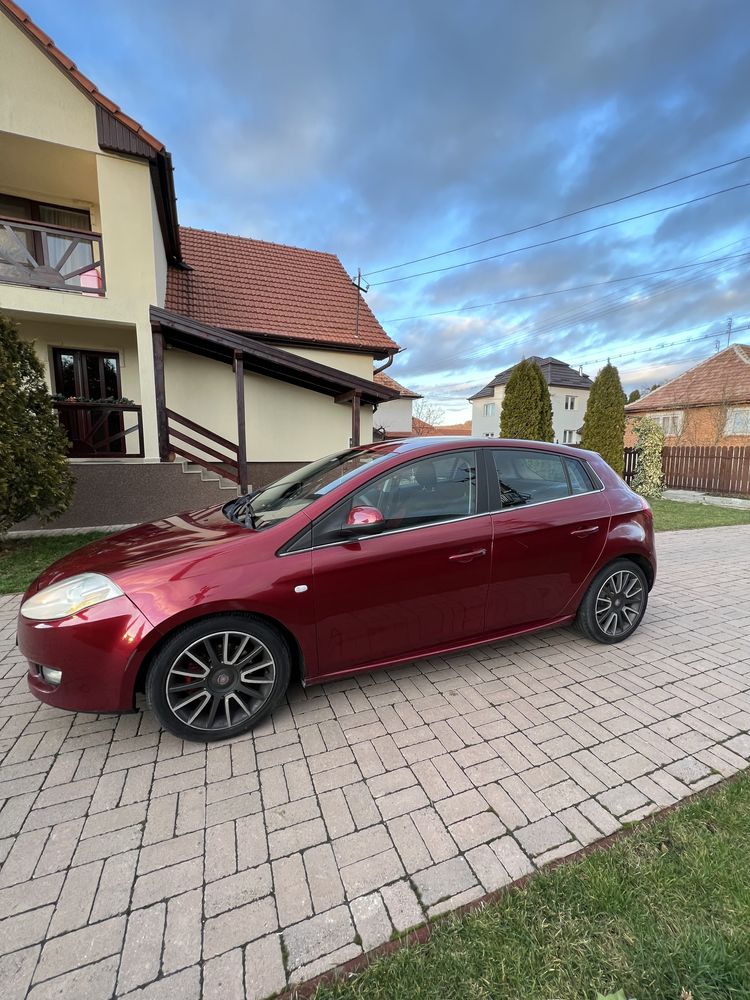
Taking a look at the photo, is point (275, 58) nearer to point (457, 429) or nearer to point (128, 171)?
point (128, 171)

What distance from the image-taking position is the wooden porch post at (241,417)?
838cm

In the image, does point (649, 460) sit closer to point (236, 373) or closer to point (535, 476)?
point (236, 373)

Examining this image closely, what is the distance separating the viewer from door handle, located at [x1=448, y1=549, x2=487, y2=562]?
105 inches

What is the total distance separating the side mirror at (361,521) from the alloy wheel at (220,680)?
77cm

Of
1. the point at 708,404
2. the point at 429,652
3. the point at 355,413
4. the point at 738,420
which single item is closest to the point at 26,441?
the point at 429,652

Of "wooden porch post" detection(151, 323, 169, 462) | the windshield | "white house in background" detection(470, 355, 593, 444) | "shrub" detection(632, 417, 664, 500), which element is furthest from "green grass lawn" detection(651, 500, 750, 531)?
"white house in background" detection(470, 355, 593, 444)

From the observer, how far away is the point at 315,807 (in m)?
1.95

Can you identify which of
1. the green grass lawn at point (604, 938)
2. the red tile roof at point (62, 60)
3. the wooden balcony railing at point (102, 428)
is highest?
the red tile roof at point (62, 60)

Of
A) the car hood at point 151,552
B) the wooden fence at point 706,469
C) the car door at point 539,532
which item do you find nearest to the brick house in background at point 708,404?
the wooden fence at point 706,469

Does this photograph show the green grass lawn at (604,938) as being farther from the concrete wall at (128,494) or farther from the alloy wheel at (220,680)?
the concrete wall at (128,494)

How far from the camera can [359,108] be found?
1102 cm

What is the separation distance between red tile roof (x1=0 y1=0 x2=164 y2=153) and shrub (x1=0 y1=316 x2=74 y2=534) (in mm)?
4832

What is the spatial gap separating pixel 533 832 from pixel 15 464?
645cm

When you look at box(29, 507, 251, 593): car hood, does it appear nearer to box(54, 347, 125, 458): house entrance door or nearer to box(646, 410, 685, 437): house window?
box(54, 347, 125, 458): house entrance door
